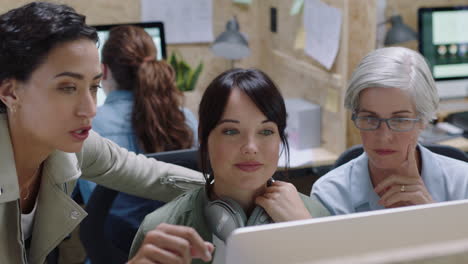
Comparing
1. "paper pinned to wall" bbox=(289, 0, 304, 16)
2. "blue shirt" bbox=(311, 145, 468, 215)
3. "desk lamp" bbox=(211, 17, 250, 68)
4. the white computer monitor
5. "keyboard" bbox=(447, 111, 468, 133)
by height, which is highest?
"paper pinned to wall" bbox=(289, 0, 304, 16)

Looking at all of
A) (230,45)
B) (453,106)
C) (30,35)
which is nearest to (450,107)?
(453,106)

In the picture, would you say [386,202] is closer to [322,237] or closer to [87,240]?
[322,237]

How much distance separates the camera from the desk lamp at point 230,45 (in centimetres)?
281

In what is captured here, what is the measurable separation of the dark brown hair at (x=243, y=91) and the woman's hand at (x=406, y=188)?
0.27 meters

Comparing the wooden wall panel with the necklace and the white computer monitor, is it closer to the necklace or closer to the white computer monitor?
the necklace

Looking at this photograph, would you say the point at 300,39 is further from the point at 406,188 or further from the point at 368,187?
the point at 406,188

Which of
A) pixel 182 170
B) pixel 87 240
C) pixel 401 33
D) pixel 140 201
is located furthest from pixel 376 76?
pixel 401 33

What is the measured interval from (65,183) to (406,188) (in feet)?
2.23

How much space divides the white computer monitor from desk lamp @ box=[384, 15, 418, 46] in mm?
2176

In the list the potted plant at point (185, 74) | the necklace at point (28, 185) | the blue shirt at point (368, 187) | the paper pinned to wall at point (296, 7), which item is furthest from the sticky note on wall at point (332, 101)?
the necklace at point (28, 185)

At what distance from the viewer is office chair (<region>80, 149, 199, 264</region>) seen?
1.60 metres

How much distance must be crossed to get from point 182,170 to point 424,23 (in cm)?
191

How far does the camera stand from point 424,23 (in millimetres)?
2857

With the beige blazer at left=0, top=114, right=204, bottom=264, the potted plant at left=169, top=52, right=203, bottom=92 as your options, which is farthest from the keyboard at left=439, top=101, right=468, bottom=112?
the beige blazer at left=0, top=114, right=204, bottom=264
